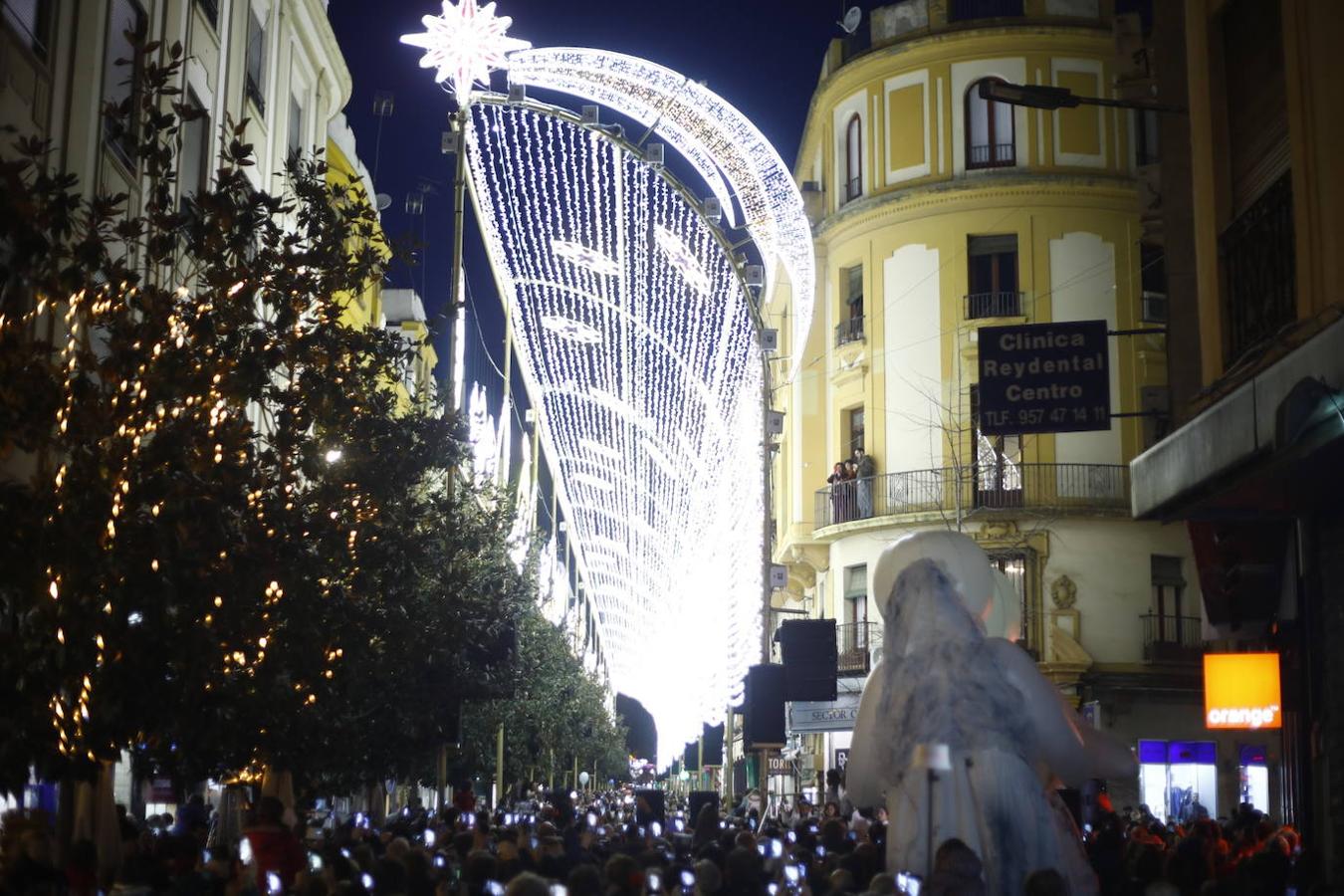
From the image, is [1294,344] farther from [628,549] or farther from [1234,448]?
[628,549]

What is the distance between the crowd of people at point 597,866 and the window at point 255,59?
17.4m

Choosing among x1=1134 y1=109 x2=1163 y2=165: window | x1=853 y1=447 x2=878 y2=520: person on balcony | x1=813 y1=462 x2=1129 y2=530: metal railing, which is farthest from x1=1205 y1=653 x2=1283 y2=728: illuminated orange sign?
x1=1134 y1=109 x2=1163 y2=165: window

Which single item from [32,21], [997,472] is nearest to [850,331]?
[997,472]

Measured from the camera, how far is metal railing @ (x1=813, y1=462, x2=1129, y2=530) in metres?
42.4

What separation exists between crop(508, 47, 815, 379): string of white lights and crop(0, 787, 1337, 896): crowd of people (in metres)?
14.0

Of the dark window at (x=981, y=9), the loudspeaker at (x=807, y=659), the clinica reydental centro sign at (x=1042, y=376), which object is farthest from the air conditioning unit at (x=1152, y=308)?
the clinica reydental centro sign at (x=1042, y=376)

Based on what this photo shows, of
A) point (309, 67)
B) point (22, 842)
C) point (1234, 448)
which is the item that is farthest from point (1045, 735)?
point (309, 67)

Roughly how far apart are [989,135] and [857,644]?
13041mm

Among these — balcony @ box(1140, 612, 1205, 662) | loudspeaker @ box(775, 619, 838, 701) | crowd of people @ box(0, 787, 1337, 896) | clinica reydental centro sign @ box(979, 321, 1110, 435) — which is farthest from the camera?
balcony @ box(1140, 612, 1205, 662)

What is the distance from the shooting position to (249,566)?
1616 centimetres

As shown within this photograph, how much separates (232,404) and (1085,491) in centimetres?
2930

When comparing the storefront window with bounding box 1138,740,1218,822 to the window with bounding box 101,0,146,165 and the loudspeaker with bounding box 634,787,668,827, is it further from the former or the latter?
the window with bounding box 101,0,146,165

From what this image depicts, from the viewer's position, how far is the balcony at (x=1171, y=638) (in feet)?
138

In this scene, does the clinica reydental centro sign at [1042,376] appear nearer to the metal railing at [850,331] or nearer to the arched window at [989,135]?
the arched window at [989,135]
